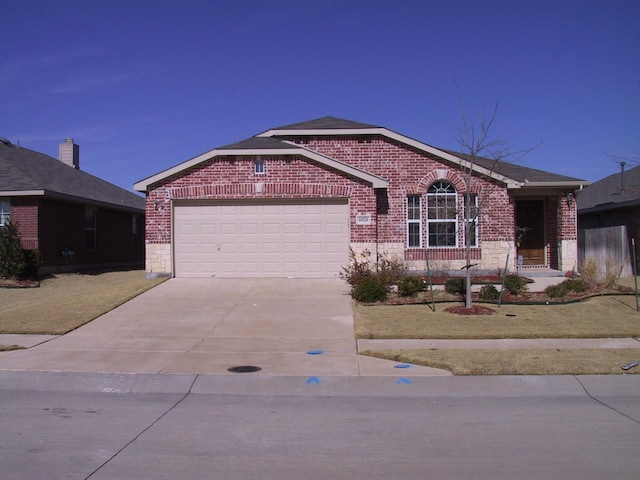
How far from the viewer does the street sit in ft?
17.3

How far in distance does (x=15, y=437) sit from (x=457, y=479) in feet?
14.6

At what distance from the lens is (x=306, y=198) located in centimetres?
1820

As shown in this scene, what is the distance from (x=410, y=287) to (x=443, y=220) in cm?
469

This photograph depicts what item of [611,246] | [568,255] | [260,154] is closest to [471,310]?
[568,255]

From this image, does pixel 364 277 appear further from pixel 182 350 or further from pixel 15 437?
pixel 15 437

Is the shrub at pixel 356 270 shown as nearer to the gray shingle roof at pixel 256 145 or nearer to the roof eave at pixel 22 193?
the gray shingle roof at pixel 256 145

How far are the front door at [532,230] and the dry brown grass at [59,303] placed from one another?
12574 mm

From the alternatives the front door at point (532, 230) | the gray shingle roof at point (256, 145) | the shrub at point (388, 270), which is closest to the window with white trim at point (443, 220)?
the shrub at point (388, 270)

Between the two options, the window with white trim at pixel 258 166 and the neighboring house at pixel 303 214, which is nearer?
the neighboring house at pixel 303 214

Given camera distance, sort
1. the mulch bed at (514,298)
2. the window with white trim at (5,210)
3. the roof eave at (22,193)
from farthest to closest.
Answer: the window with white trim at (5,210)
the roof eave at (22,193)
the mulch bed at (514,298)

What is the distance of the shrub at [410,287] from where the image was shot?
15.2 metres

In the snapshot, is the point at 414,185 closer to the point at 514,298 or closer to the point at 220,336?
the point at 514,298

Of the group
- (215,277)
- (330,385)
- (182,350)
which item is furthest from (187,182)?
(330,385)

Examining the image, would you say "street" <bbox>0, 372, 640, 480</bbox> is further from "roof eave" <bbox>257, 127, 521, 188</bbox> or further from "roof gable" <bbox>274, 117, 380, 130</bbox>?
"roof gable" <bbox>274, 117, 380, 130</bbox>
